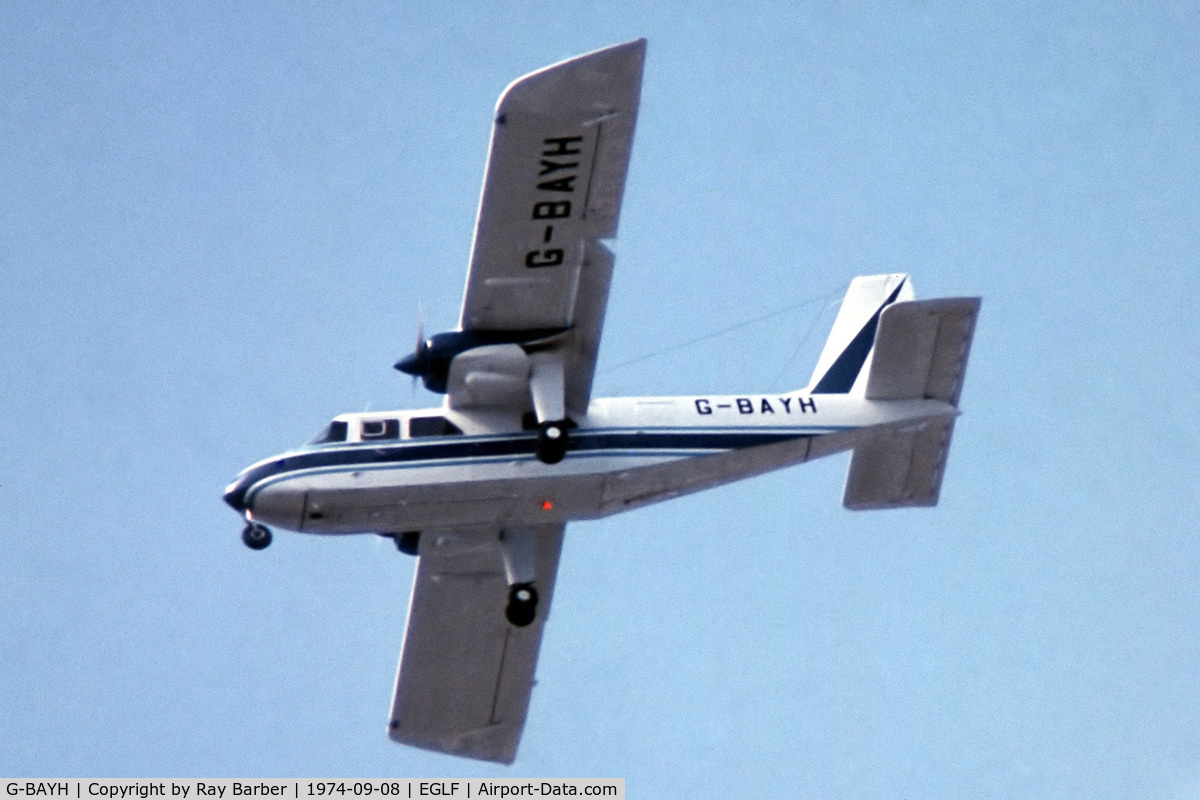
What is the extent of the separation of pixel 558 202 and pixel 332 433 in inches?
169

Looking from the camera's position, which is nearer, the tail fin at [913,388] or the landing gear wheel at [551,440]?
the landing gear wheel at [551,440]

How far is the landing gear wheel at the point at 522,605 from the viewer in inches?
1094

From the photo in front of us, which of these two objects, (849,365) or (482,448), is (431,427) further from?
(849,365)

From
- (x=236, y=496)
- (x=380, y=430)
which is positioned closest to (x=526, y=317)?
(x=380, y=430)

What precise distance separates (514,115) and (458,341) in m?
3.17

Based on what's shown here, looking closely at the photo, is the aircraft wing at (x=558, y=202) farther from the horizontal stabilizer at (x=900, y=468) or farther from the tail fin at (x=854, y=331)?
the horizontal stabilizer at (x=900, y=468)

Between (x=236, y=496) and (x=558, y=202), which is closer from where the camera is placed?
(x=558, y=202)

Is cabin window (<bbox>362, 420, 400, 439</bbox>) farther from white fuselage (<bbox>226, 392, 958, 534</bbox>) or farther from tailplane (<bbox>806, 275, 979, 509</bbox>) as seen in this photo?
tailplane (<bbox>806, 275, 979, 509</bbox>)

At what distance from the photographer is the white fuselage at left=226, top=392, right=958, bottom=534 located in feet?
86.6

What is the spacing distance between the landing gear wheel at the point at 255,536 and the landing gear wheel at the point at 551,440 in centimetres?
366

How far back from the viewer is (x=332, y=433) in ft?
87.8

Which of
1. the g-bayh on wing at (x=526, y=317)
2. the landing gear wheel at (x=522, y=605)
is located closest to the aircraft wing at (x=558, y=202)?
the g-bayh on wing at (x=526, y=317)

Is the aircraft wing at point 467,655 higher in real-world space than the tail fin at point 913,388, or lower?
lower

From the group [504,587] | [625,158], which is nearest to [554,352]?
[625,158]
